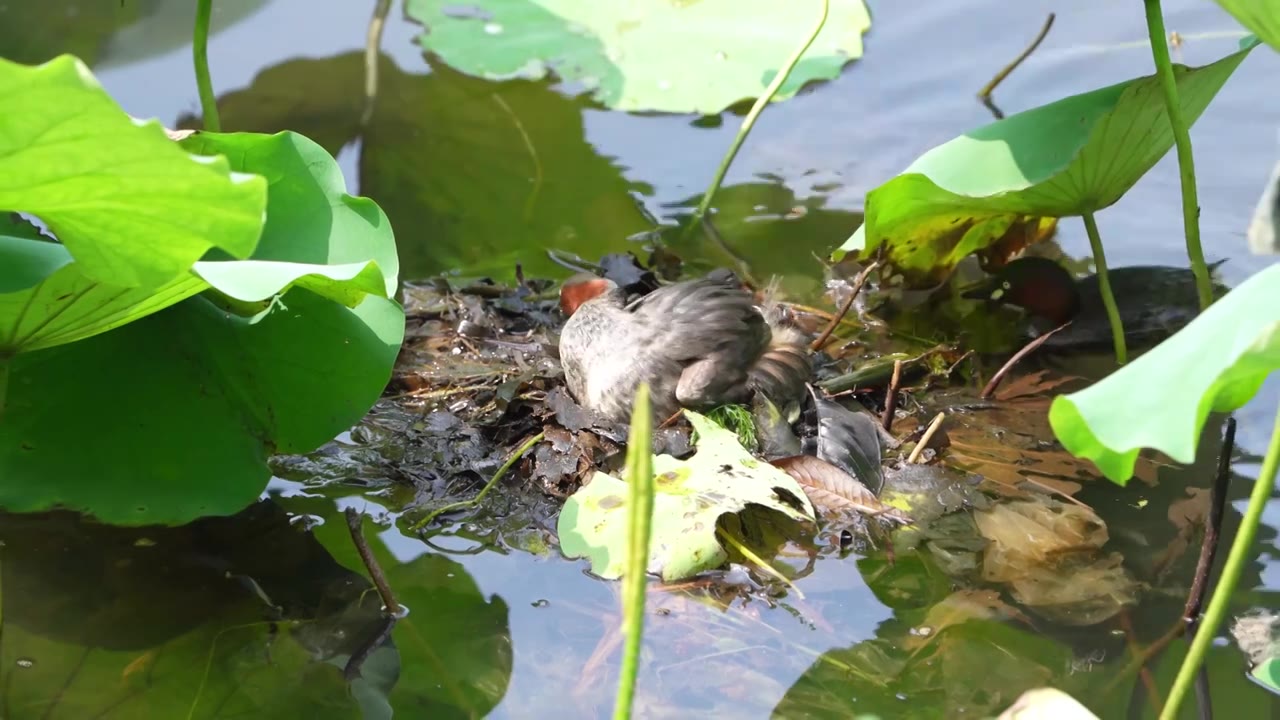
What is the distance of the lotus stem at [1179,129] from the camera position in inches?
74.8

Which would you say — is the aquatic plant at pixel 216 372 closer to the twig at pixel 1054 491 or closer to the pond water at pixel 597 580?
the pond water at pixel 597 580

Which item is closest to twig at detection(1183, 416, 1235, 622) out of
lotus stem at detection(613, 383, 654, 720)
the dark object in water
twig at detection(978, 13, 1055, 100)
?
the dark object in water

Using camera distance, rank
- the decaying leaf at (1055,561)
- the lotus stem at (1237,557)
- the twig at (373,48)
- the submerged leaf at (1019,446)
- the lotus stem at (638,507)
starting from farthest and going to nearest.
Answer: the twig at (373,48) → the submerged leaf at (1019,446) → the decaying leaf at (1055,561) → the lotus stem at (1237,557) → the lotus stem at (638,507)

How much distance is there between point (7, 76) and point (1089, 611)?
160 cm

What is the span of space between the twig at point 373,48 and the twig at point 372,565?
197cm

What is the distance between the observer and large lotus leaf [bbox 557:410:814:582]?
1.82 m

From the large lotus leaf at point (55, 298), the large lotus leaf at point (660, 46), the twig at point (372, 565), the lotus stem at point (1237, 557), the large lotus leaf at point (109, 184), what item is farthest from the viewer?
the large lotus leaf at point (660, 46)

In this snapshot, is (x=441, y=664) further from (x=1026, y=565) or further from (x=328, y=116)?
(x=328, y=116)

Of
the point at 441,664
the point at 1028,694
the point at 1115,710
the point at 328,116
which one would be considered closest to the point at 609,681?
the point at 441,664

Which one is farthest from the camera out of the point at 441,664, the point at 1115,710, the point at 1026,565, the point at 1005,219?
the point at 1005,219

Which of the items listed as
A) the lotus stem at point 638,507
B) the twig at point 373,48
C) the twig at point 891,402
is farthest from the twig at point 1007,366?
the twig at point 373,48

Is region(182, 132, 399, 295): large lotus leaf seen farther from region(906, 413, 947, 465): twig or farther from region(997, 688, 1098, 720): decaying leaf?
region(997, 688, 1098, 720): decaying leaf

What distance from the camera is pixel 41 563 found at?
1.89m

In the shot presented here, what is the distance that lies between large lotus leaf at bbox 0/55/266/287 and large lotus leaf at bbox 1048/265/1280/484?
3.12ft
